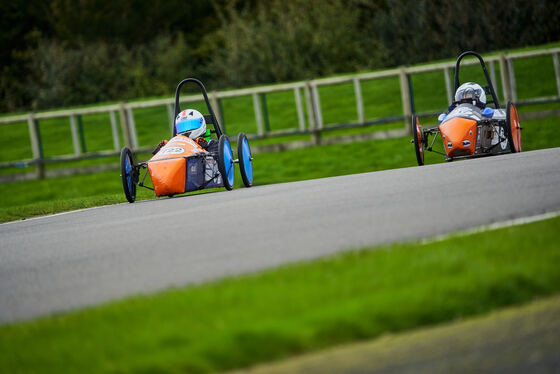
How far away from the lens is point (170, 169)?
14.7m

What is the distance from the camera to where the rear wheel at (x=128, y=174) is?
15127 mm

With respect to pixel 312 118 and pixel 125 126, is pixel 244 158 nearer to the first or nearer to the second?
pixel 312 118

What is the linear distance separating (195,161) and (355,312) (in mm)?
9796

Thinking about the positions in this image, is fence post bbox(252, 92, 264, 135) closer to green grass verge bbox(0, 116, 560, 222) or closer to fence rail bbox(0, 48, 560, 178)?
fence rail bbox(0, 48, 560, 178)

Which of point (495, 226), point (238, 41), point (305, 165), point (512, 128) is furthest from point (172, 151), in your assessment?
point (238, 41)

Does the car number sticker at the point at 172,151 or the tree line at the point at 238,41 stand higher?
the tree line at the point at 238,41

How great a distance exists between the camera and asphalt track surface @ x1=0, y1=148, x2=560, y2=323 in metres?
7.31

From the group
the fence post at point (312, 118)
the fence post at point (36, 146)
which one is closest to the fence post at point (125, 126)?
the fence post at point (36, 146)

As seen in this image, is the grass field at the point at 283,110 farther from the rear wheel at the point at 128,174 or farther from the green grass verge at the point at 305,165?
the rear wheel at the point at 128,174

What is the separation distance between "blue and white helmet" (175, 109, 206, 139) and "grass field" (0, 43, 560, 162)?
36.6ft

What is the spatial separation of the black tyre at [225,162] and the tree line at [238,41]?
2138 centimetres

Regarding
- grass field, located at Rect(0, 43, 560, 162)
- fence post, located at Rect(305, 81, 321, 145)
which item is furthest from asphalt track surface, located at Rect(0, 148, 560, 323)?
grass field, located at Rect(0, 43, 560, 162)

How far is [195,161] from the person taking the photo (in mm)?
15039

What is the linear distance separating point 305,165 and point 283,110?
6.14 meters
